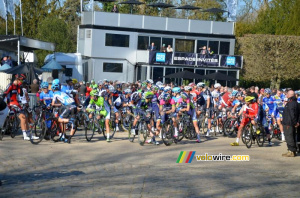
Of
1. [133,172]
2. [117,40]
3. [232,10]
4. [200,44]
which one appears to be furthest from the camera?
[232,10]

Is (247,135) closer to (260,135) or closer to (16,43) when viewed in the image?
(260,135)

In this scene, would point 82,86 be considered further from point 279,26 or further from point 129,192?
point 279,26

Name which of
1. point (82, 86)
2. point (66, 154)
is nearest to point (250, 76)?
point (82, 86)

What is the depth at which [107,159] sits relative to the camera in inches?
541

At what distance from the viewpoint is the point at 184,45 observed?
4859 cm

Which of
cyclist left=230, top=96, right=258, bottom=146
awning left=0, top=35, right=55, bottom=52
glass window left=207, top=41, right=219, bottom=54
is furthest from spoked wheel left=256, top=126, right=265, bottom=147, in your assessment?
glass window left=207, top=41, right=219, bottom=54

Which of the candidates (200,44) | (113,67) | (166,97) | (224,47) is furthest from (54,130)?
(224,47)

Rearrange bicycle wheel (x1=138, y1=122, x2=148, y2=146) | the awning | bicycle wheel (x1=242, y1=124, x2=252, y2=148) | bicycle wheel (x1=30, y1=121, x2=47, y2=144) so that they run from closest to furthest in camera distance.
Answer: bicycle wheel (x1=30, y1=121, x2=47, y2=144) < bicycle wheel (x1=138, y1=122, x2=148, y2=146) < bicycle wheel (x1=242, y1=124, x2=252, y2=148) < the awning

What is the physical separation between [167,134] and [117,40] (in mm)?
30046

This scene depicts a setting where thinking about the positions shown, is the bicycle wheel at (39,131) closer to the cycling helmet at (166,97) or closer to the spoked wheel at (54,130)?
→ the spoked wheel at (54,130)

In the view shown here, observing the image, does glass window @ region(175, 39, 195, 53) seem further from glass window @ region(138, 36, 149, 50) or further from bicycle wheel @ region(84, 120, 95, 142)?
bicycle wheel @ region(84, 120, 95, 142)

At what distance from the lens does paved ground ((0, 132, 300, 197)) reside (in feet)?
32.2

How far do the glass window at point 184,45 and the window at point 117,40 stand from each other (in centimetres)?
433

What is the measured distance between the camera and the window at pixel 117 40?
46594 millimetres
